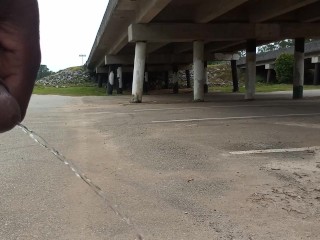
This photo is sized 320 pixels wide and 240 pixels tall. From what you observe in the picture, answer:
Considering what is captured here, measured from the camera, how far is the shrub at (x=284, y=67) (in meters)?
53.4

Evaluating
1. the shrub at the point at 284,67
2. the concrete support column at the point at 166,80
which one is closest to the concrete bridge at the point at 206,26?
the shrub at the point at 284,67

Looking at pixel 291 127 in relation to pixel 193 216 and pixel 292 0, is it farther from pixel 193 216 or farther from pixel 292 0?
pixel 292 0

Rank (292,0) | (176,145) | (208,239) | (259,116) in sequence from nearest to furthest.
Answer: (208,239) < (176,145) < (259,116) < (292,0)

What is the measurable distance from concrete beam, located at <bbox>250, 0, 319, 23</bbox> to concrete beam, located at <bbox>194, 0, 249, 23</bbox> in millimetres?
1778

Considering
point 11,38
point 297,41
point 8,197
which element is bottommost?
point 8,197

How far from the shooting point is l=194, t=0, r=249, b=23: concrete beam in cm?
1792

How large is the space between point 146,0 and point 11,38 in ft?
59.2

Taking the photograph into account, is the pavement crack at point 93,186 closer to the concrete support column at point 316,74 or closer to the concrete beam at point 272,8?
the concrete beam at point 272,8

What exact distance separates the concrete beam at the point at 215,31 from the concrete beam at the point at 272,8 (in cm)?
70

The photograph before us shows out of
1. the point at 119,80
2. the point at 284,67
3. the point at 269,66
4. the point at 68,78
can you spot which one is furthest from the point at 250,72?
the point at 68,78

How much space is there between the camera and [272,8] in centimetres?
1966

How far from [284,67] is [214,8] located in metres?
37.2

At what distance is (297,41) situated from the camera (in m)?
24.5

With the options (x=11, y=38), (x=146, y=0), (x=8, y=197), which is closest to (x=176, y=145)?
(x=8, y=197)
